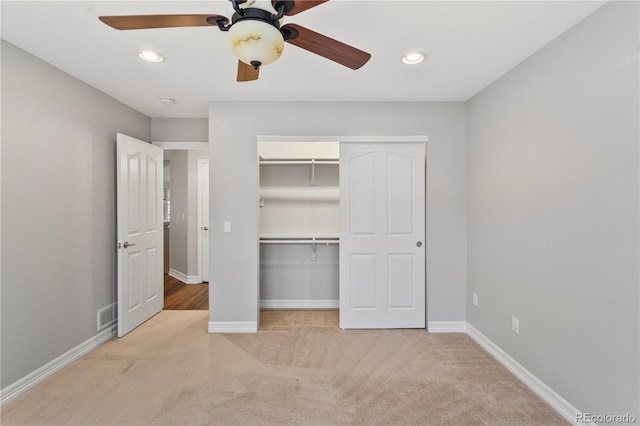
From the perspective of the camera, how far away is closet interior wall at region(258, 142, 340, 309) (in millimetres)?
3859

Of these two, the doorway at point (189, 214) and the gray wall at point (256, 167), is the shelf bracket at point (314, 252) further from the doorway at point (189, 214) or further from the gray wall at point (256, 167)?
the doorway at point (189, 214)

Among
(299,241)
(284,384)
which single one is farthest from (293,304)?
(284,384)

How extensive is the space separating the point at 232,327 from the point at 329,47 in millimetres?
2787

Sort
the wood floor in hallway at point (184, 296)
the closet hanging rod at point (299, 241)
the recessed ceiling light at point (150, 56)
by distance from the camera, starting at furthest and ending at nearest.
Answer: the wood floor in hallway at point (184, 296)
the closet hanging rod at point (299, 241)
the recessed ceiling light at point (150, 56)

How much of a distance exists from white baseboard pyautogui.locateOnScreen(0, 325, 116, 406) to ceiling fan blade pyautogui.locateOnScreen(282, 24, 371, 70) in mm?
2873

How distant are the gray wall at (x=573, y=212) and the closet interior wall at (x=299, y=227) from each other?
1.85 metres

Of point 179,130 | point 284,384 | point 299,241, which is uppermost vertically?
point 179,130

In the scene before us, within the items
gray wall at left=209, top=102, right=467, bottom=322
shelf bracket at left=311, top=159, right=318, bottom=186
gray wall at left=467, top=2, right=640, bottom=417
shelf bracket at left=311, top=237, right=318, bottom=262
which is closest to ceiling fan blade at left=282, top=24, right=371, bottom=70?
gray wall at left=467, top=2, right=640, bottom=417

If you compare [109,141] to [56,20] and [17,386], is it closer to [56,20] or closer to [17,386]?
[56,20]

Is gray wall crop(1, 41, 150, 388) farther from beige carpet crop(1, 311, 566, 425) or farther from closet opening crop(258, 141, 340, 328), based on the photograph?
closet opening crop(258, 141, 340, 328)

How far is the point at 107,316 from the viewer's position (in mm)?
2988

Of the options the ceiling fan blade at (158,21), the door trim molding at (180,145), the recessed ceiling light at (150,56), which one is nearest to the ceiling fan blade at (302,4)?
the ceiling fan blade at (158,21)

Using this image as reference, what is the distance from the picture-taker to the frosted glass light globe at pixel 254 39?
1205 mm

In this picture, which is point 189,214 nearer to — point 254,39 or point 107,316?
point 107,316
